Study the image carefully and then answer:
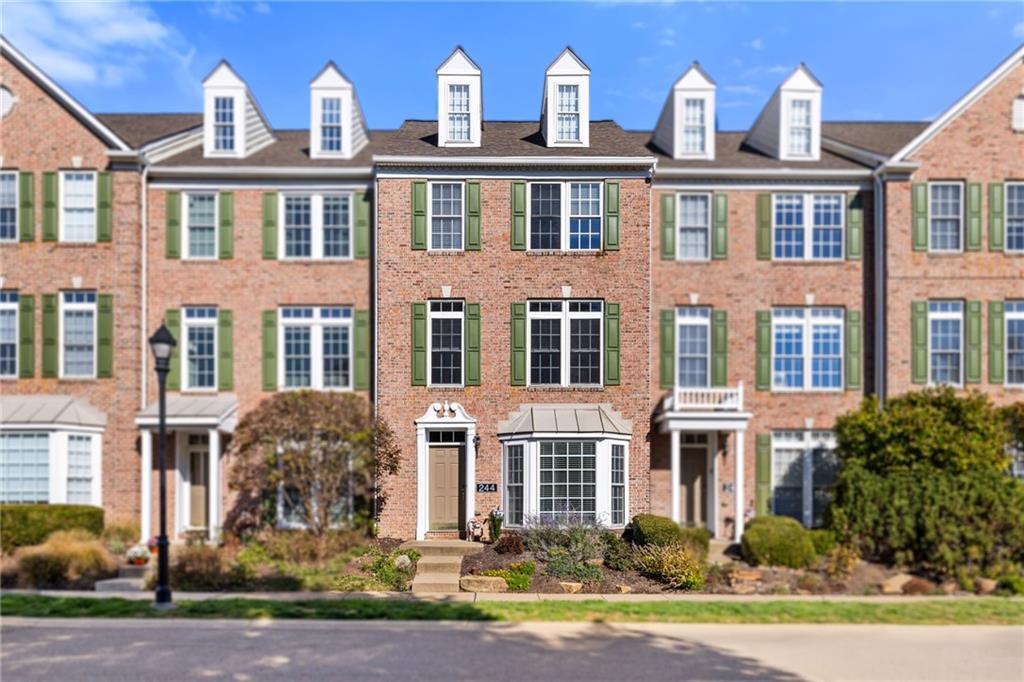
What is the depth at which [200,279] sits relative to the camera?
2153 centimetres

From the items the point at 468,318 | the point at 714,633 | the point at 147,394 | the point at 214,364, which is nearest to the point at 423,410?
the point at 468,318

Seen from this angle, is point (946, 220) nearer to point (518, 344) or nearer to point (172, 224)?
point (518, 344)

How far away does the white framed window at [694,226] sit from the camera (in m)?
22.0

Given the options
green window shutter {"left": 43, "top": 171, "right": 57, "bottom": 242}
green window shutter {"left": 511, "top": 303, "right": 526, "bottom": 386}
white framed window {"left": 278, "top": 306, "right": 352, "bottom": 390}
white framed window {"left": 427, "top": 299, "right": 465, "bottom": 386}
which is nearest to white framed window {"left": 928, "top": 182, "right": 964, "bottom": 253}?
green window shutter {"left": 511, "top": 303, "right": 526, "bottom": 386}

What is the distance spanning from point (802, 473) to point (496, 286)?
985 cm

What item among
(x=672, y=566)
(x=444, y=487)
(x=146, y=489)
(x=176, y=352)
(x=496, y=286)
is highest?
(x=496, y=286)

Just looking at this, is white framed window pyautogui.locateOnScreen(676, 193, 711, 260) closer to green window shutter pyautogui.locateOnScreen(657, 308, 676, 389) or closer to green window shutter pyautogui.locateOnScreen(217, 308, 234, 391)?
green window shutter pyautogui.locateOnScreen(657, 308, 676, 389)

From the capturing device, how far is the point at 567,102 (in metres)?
20.2

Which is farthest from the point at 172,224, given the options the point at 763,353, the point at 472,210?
the point at 763,353

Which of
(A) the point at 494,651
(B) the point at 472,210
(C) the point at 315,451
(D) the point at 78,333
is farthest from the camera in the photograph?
(D) the point at 78,333

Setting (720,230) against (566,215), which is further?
(720,230)

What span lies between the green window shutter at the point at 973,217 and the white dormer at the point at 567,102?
34.3 ft

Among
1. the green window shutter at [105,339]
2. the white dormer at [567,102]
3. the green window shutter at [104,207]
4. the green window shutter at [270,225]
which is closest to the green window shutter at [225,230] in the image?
the green window shutter at [270,225]

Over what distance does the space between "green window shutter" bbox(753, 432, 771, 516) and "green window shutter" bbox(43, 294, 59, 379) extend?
1888 cm
